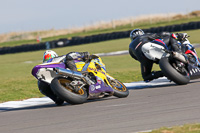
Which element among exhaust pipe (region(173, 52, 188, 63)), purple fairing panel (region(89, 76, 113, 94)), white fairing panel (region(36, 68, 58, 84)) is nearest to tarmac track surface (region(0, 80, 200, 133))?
purple fairing panel (region(89, 76, 113, 94))

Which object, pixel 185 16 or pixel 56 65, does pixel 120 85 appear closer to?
pixel 56 65

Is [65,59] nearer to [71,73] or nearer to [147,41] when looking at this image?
[71,73]

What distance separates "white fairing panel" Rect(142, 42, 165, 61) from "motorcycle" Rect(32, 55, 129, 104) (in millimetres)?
2067

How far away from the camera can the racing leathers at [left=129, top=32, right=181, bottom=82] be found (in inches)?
452

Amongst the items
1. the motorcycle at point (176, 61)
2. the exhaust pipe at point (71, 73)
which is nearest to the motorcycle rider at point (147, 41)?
the motorcycle at point (176, 61)

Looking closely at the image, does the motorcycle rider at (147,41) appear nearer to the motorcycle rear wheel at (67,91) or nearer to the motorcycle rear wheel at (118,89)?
the motorcycle rear wheel at (118,89)

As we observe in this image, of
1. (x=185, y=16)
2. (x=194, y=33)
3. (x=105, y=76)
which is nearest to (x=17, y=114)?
(x=105, y=76)

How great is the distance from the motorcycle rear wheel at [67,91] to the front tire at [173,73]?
2511 millimetres

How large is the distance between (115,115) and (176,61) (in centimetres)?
415

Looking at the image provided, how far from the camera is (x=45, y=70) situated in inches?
361

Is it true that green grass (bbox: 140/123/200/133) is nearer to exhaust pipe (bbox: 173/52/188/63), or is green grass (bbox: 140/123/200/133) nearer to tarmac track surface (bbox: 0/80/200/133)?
tarmac track surface (bbox: 0/80/200/133)

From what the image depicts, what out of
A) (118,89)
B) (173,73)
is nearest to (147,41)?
(173,73)

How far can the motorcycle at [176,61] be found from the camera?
10.8m

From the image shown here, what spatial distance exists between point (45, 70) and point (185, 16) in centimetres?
4487
